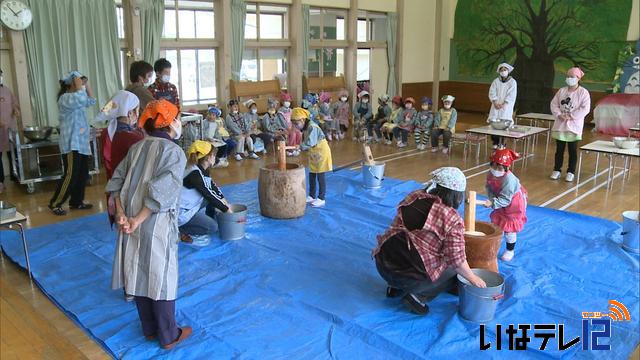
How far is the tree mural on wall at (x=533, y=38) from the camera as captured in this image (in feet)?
38.9

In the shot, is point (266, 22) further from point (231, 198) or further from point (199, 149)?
point (199, 149)

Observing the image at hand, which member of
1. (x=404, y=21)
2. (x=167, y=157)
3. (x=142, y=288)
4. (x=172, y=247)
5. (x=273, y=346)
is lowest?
(x=273, y=346)

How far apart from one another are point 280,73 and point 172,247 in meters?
8.14

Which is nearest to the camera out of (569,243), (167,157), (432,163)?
(167,157)

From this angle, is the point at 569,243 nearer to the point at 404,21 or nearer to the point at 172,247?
the point at 172,247

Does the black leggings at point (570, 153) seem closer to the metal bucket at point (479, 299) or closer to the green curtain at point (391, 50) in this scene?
the metal bucket at point (479, 299)

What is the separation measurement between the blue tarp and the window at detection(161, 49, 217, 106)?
4.31 meters

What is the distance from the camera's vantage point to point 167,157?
2.71m

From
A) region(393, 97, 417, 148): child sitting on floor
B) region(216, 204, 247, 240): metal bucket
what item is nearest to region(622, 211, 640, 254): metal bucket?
region(216, 204, 247, 240): metal bucket

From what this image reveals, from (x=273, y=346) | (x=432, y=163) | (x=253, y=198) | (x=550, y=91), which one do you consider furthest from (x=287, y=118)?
(x=550, y=91)

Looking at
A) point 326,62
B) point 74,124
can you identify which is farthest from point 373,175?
point 326,62

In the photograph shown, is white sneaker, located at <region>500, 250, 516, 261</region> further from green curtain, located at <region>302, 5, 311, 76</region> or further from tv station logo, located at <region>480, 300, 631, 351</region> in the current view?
green curtain, located at <region>302, 5, 311, 76</region>

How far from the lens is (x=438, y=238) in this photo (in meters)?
3.09

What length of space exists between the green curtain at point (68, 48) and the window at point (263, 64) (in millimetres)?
2637
